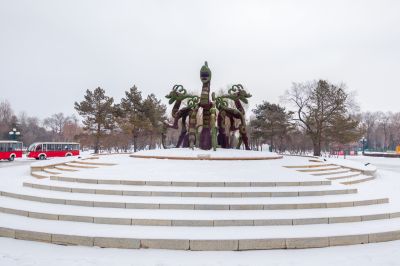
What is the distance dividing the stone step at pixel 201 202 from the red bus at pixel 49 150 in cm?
2981

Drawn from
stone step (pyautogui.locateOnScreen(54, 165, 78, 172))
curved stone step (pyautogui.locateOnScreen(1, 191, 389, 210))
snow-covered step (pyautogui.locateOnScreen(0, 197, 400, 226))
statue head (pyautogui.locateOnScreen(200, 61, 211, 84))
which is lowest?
snow-covered step (pyautogui.locateOnScreen(0, 197, 400, 226))

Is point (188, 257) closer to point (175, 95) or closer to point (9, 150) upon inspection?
point (175, 95)

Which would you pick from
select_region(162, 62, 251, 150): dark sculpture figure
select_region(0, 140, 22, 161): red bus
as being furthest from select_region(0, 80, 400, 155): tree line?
select_region(162, 62, 251, 150): dark sculpture figure

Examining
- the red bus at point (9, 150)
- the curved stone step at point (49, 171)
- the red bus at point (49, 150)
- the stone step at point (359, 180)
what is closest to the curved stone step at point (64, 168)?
the curved stone step at point (49, 171)

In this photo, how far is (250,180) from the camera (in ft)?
32.1

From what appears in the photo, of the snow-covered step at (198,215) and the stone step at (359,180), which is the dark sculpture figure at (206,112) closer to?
the stone step at (359,180)

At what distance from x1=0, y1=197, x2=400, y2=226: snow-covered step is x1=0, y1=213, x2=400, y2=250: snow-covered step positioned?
0.48 ft

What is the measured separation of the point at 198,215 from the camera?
7.49 metres

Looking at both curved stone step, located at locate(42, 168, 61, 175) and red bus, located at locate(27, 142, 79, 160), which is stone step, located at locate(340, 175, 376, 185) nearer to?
curved stone step, located at locate(42, 168, 61, 175)

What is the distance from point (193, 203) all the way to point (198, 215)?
0.62m

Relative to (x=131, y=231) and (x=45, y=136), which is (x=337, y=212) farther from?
(x=45, y=136)

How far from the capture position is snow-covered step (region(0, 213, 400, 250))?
246 inches

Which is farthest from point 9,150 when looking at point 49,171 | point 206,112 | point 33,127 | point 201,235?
point 33,127

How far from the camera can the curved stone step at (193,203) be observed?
8000mm
